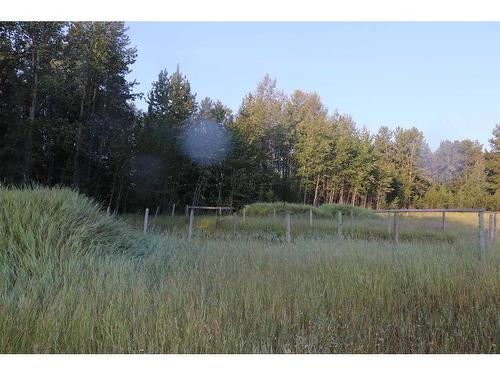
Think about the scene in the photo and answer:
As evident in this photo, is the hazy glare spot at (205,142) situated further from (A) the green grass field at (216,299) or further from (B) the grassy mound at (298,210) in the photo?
(A) the green grass field at (216,299)

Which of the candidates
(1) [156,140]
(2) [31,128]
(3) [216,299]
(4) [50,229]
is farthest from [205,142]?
(3) [216,299]

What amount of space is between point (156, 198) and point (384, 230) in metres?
18.0

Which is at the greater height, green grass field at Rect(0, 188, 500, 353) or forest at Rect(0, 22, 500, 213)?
forest at Rect(0, 22, 500, 213)

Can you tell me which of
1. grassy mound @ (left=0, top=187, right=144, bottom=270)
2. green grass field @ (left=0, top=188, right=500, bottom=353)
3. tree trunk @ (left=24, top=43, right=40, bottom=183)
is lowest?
green grass field @ (left=0, top=188, right=500, bottom=353)

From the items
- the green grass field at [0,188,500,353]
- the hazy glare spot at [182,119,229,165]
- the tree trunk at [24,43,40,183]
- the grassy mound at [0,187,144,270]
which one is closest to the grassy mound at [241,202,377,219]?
the hazy glare spot at [182,119,229,165]

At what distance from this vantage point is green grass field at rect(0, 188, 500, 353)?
9.58 feet

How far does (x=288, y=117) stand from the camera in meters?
43.7

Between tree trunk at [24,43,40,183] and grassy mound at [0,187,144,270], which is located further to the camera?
tree trunk at [24,43,40,183]

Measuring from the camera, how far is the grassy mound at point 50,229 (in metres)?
5.13

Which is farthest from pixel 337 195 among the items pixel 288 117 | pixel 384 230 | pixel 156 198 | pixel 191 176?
pixel 384 230

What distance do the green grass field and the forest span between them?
873 centimetres

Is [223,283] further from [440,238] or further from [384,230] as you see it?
[384,230]

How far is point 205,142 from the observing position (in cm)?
3000

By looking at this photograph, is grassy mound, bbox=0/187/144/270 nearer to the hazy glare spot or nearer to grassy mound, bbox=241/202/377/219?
grassy mound, bbox=241/202/377/219
